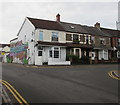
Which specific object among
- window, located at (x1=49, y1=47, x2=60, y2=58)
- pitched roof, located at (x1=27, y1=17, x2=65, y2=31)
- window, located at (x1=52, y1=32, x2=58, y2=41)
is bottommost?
window, located at (x1=49, y1=47, x2=60, y2=58)

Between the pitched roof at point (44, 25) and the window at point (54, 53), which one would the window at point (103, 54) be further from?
the window at point (54, 53)

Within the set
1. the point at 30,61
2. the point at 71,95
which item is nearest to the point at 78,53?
the point at 30,61

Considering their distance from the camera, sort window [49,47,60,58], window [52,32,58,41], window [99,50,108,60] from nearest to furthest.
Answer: window [49,47,60,58] < window [52,32,58,41] < window [99,50,108,60]

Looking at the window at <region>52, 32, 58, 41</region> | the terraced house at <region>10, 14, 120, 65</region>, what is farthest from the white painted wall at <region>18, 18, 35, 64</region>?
the window at <region>52, 32, 58, 41</region>

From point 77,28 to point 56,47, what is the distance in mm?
8394

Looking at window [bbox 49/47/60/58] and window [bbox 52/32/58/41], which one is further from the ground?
window [bbox 52/32/58/41]

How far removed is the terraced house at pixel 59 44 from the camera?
2658 cm

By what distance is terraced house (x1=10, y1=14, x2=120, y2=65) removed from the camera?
2658 cm

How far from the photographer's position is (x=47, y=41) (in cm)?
2747

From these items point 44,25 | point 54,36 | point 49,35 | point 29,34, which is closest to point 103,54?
point 54,36

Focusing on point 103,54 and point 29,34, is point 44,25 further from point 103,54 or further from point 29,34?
point 103,54

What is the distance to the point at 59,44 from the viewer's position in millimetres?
27469

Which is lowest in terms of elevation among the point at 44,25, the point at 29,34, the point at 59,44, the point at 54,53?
the point at 54,53

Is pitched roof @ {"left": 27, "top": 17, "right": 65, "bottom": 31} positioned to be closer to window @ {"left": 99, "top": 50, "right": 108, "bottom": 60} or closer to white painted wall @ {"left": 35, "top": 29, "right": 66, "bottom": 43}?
white painted wall @ {"left": 35, "top": 29, "right": 66, "bottom": 43}
